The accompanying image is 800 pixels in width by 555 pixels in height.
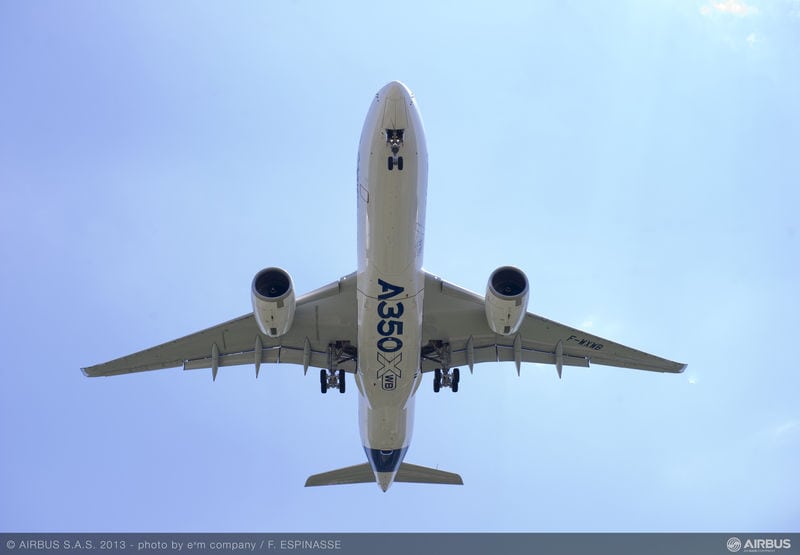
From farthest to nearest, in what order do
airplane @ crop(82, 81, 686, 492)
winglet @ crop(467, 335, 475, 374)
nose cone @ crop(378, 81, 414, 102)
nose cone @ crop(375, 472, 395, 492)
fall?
nose cone @ crop(375, 472, 395, 492), winglet @ crop(467, 335, 475, 374), airplane @ crop(82, 81, 686, 492), nose cone @ crop(378, 81, 414, 102)

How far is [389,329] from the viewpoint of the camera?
705 inches

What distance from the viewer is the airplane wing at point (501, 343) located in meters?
20.8

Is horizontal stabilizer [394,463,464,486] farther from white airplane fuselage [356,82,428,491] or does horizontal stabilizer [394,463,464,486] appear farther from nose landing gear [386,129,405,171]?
nose landing gear [386,129,405,171]

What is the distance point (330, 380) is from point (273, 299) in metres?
4.87

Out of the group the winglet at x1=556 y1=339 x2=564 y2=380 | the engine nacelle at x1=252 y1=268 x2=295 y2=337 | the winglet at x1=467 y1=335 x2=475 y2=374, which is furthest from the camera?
the winglet at x1=556 y1=339 x2=564 y2=380

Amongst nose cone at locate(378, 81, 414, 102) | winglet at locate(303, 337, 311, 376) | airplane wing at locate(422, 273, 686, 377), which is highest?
nose cone at locate(378, 81, 414, 102)

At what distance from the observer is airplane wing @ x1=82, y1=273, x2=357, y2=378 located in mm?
20641

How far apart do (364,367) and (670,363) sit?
8.87 meters

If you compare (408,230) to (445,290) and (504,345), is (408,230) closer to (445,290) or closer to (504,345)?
(445,290)

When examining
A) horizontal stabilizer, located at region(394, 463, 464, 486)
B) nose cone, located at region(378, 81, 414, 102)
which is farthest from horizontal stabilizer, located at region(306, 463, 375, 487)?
nose cone, located at region(378, 81, 414, 102)

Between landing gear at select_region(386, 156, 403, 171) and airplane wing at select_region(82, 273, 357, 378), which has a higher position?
airplane wing at select_region(82, 273, 357, 378)

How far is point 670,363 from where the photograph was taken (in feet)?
72.1

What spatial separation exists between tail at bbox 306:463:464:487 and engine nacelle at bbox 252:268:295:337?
27.7 feet
